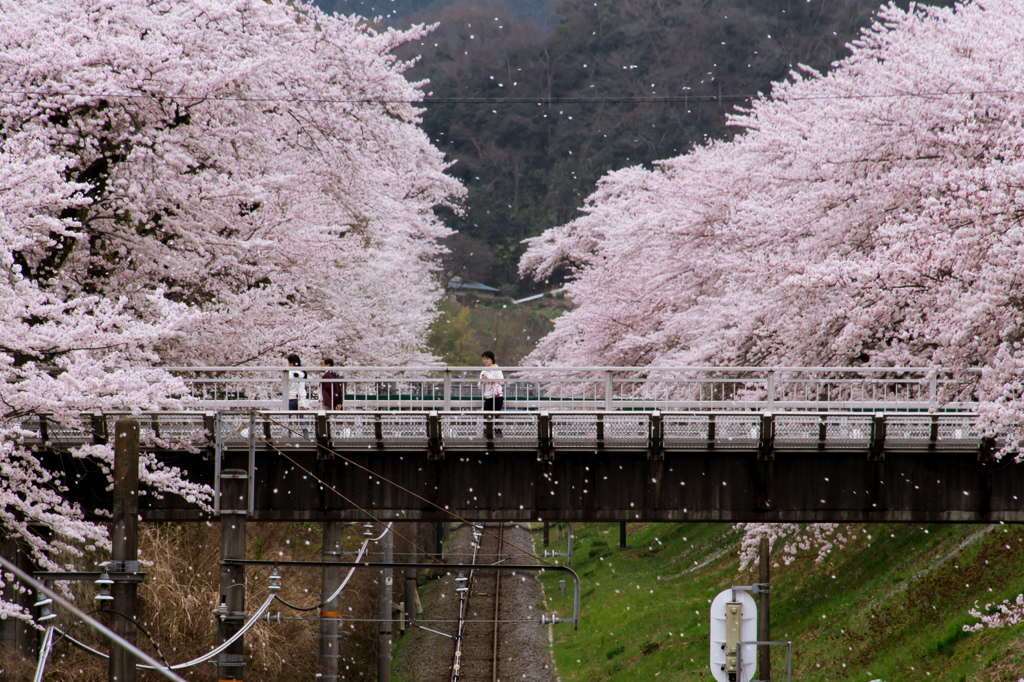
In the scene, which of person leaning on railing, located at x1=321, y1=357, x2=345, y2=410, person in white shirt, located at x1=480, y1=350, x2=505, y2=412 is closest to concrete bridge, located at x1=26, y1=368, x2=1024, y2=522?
person in white shirt, located at x1=480, y1=350, x2=505, y2=412

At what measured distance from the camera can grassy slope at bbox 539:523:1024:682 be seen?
16.3 metres

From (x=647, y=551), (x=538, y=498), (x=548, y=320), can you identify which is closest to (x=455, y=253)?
(x=548, y=320)

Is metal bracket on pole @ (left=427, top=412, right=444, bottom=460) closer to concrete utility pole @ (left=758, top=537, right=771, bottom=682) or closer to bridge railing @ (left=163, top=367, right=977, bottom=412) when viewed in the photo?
bridge railing @ (left=163, top=367, right=977, bottom=412)

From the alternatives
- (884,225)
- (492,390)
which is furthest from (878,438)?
(492,390)

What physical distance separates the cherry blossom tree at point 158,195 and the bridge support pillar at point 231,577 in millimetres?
1646

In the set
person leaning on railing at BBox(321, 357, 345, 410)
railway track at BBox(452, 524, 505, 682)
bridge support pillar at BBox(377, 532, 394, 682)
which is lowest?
railway track at BBox(452, 524, 505, 682)

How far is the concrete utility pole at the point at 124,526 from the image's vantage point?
9.50 meters

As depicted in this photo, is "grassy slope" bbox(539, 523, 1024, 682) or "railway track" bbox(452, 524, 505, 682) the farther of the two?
"railway track" bbox(452, 524, 505, 682)

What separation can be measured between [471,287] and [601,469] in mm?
64945

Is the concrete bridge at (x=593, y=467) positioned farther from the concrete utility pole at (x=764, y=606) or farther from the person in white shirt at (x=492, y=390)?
the concrete utility pole at (x=764, y=606)

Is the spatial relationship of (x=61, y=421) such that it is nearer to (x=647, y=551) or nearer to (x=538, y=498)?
(x=538, y=498)

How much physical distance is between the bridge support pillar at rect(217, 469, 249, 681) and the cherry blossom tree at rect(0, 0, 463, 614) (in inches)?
64.8

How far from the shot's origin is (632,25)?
79000 mm

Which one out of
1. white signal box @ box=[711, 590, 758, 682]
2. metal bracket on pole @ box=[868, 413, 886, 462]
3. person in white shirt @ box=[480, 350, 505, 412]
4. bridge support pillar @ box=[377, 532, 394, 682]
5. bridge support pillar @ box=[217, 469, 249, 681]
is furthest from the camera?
bridge support pillar @ box=[377, 532, 394, 682]
